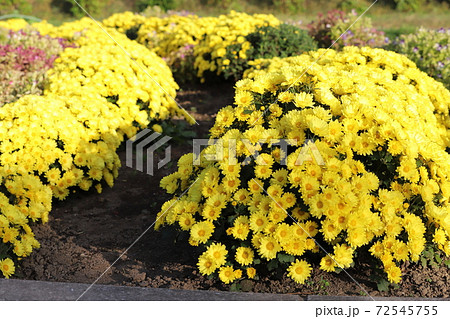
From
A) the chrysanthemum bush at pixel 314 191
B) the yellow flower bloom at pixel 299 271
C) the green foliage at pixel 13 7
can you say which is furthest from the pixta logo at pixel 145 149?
the green foliage at pixel 13 7

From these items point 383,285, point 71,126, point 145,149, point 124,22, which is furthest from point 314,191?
point 124,22

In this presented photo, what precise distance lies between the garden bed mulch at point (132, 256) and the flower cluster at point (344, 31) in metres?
4.66

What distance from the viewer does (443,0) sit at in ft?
50.7

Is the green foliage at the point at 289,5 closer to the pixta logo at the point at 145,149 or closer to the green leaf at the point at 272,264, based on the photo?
the pixta logo at the point at 145,149

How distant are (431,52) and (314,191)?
5.17 meters

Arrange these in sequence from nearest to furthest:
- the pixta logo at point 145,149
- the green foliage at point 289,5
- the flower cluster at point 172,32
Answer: the pixta logo at point 145,149 < the flower cluster at point 172,32 < the green foliage at point 289,5

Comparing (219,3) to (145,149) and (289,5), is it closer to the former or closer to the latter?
(289,5)

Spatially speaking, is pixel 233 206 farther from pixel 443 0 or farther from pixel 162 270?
pixel 443 0

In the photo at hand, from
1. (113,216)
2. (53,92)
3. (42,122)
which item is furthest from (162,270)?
(53,92)

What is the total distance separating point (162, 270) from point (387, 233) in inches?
56.9

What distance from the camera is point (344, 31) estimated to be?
333 inches

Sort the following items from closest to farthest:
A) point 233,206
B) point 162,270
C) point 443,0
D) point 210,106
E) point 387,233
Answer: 1. point 387,233
2. point 233,206
3. point 162,270
4. point 210,106
5. point 443,0

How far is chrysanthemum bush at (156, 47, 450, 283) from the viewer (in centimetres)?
281

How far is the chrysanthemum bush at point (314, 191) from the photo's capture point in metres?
2.81
